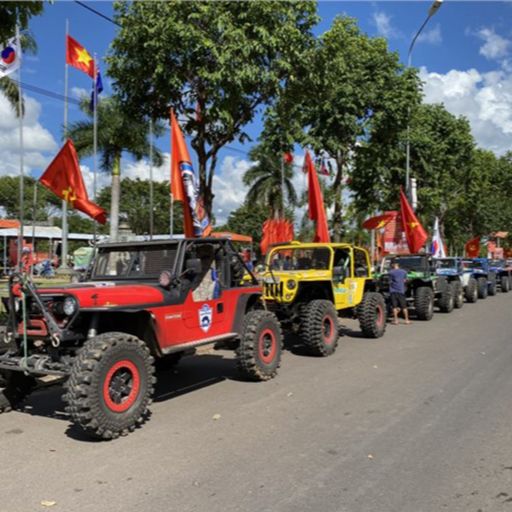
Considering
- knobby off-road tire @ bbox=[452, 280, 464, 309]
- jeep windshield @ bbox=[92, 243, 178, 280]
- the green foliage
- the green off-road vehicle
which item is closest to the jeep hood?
jeep windshield @ bbox=[92, 243, 178, 280]

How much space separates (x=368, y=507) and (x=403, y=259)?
1325cm

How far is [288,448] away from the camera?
4.84m

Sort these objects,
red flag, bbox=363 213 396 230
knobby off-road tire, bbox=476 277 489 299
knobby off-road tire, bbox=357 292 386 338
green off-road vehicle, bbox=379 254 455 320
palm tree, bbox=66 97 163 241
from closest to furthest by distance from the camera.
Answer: knobby off-road tire, bbox=357 292 386 338, green off-road vehicle, bbox=379 254 455 320, red flag, bbox=363 213 396 230, knobby off-road tire, bbox=476 277 489 299, palm tree, bbox=66 97 163 241

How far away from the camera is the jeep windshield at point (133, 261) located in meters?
6.65

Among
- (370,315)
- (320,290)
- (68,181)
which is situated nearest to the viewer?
(320,290)

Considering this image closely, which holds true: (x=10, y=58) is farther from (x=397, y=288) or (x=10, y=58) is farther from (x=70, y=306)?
(x=397, y=288)

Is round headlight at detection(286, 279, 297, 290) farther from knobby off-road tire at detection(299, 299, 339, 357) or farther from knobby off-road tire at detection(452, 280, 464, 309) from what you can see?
knobby off-road tire at detection(452, 280, 464, 309)

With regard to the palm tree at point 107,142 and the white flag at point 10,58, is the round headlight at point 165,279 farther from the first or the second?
the palm tree at point 107,142

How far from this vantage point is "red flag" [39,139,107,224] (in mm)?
11461

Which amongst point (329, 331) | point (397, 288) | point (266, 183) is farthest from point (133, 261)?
point (266, 183)

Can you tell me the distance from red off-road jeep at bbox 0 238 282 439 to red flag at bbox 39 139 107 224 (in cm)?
478

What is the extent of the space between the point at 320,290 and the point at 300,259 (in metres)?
0.90

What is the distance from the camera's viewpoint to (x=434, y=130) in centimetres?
2688

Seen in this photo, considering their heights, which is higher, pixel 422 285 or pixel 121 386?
pixel 422 285
